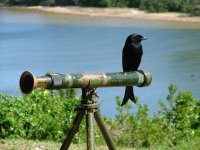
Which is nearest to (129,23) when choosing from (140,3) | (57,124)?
(140,3)

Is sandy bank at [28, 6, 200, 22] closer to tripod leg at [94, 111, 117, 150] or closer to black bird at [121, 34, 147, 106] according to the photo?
black bird at [121, 34, 147, 106]

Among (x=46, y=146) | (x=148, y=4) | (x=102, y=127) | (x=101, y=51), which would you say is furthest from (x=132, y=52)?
(x=148, y=4)

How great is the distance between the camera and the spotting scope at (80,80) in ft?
9.16

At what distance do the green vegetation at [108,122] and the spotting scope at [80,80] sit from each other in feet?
9.05

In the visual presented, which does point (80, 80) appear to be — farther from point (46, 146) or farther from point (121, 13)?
point (121, 13)

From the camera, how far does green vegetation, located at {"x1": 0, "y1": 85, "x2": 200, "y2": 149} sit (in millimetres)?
6273

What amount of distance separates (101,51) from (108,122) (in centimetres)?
1397

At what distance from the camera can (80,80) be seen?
9.64 ft

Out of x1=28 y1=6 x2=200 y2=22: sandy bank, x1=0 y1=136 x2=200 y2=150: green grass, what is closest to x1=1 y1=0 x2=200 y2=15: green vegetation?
x1=28 y1=6 x2=200 y2=22: sandy bank

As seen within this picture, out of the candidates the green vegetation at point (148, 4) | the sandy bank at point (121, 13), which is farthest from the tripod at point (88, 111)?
the green vegetation at point (148, 4)

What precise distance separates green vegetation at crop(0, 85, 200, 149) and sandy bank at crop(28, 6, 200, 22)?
26.9 m

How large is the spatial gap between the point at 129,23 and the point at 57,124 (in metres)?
26.4

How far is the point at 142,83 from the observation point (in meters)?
3.23

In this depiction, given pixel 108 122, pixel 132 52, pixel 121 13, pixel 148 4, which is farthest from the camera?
pixel 121 13
